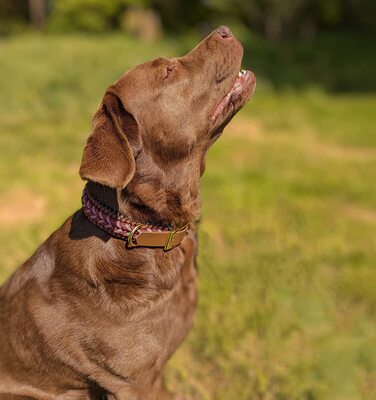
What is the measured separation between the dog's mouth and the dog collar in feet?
2.47

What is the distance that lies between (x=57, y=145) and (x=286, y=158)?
12.3ft

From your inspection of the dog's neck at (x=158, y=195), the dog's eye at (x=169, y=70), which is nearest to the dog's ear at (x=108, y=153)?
the dog's neck at (x=158, y=195)

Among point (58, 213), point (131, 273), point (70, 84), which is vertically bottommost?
point (70, 84)

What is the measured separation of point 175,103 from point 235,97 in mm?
356

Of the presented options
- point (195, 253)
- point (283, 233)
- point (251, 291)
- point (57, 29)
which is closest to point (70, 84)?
point (283, 233)

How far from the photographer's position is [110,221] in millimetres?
3098

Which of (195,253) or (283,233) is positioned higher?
(195,253)

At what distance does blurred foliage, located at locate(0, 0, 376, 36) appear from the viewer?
31234 mm

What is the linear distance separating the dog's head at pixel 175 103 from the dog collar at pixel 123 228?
27 centimetres

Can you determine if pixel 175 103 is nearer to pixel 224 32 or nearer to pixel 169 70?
pixel 169 70

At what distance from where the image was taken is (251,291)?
16.5 feet

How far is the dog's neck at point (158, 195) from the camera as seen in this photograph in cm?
314

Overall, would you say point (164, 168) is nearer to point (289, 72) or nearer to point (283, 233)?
point (283, 233)

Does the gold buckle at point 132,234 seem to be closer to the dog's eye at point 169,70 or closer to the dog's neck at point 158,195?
the dog's neck at point 158,195
